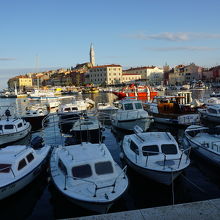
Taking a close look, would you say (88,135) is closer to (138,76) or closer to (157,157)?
(157,157)

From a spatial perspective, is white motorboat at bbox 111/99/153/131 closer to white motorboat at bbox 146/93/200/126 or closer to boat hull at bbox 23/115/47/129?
white motorboat at bbox 146/93/200/126

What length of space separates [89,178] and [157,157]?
164 inches

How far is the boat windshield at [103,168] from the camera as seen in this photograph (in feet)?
36.6

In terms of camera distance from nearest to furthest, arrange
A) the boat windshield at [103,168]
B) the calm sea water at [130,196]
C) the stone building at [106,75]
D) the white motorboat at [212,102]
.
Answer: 1. the calm sea water at [130,196]
2. the boat windshield at [103,168]
3. the white motorboat at [212,102]
4. the stone building at [106,75]

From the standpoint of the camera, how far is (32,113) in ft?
108

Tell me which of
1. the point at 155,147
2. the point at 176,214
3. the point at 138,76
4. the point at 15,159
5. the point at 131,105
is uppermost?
the point at 138,76

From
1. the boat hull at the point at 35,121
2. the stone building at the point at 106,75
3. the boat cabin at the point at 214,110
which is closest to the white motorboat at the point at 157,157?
the boat cabin at the point at 214,110

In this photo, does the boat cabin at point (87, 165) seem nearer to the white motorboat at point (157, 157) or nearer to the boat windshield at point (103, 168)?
the boat windshield at point (103, 168)

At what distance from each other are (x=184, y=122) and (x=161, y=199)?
656 inches

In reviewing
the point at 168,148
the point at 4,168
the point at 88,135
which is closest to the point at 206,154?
the point at 168,148

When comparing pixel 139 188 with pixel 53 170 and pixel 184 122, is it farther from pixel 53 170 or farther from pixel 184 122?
pixel 184 122

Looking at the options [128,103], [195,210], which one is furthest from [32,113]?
[195,210]

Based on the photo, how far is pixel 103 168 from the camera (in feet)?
37.1

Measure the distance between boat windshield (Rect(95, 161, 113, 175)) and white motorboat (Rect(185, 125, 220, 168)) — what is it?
6926 mm
